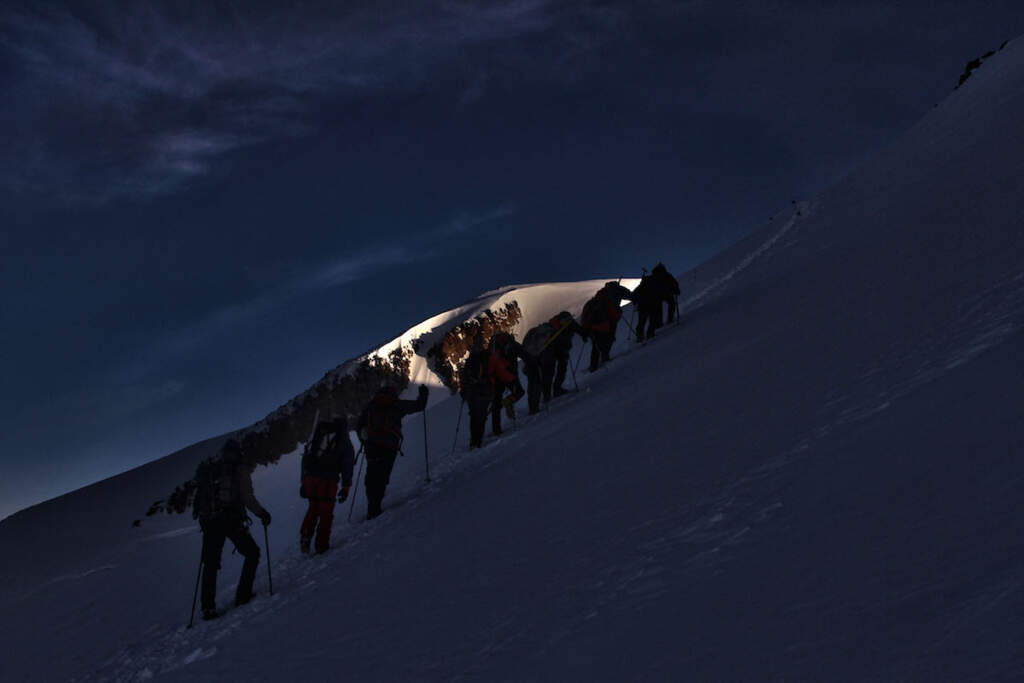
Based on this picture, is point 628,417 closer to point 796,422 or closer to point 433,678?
point 796,422

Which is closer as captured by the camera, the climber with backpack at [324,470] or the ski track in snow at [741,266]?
the climber with backpack at [324,470]

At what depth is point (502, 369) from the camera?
11414 mm

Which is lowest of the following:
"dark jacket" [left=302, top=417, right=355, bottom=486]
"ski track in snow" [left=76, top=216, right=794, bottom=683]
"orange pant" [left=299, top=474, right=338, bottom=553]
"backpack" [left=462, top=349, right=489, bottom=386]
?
"ski track in snow" [left=76, top=216, right=794, bottom=683]

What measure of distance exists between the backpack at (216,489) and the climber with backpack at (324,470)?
0.86m

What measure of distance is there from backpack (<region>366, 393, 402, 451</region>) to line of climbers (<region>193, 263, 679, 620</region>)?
1 cm

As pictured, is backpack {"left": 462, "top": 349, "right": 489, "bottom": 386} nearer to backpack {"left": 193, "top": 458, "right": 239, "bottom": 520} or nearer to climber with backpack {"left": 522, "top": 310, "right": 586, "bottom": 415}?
climber with backpack {"left": 522, "top": 310, "right": 586, "bottom": 415}

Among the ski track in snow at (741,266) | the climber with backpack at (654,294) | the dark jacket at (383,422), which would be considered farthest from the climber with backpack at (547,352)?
the ski track in snow at (741,266)

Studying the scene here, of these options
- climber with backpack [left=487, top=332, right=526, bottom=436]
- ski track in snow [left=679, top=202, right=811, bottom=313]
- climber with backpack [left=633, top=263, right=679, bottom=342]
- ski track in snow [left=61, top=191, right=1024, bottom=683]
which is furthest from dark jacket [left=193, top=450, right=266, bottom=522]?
ski track in snow [left=679, top=202, right=811, bottom=313]

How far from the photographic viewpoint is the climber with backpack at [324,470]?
8.18m

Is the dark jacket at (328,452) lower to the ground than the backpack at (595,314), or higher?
lower

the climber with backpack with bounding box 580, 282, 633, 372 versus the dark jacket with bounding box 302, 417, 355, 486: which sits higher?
the climber with backpack with bounding box 580, 282, 633, 372

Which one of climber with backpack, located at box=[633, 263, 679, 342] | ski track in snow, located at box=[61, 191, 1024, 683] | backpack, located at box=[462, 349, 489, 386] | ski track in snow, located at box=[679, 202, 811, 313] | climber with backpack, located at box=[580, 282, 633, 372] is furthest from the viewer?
ski track in snow, located at box=[679, 202, 811, 313]

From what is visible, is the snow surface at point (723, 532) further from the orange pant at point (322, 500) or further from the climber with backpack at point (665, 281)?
the climber with backpack at point (665, 281)

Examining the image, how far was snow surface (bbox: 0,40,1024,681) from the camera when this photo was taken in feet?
6.93
